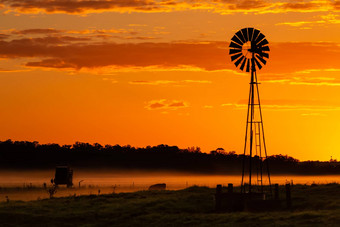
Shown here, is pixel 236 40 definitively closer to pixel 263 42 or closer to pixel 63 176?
pixel 263 42

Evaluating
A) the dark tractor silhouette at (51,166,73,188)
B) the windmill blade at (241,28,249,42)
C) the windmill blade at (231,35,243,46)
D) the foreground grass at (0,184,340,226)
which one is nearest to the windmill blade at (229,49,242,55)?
the windmill blade at (231,35,243,46)

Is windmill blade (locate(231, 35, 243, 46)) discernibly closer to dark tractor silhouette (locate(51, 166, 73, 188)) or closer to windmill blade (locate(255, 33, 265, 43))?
windmill blade (locate(255, 33, 265, 43))

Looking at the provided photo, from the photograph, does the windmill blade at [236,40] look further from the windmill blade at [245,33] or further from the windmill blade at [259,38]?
the windmill blade at [259,38]

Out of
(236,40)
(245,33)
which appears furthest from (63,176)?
(245,33)

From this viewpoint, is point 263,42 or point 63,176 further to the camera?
point 63,176

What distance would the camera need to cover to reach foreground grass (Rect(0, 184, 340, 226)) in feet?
161

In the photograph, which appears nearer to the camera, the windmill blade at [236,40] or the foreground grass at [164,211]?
the foreground grass at [164,211]

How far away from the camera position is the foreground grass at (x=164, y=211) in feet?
161

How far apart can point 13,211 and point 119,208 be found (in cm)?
831

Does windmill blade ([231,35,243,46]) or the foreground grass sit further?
windmill blade ([231,35,243,46])

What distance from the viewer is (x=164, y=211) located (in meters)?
55.8

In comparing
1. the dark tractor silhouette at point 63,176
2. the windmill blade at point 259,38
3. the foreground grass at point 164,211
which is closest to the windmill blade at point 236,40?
the windmill blade at point 259,38

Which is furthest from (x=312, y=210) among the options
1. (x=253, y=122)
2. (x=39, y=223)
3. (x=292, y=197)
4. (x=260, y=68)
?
(x=39, y=223)

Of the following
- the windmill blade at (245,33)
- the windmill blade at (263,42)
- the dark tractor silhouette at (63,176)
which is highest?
the windmill blade at (245,33)
